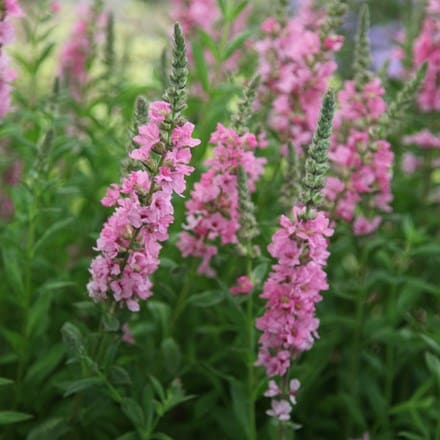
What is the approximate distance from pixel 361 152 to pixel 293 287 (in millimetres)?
943

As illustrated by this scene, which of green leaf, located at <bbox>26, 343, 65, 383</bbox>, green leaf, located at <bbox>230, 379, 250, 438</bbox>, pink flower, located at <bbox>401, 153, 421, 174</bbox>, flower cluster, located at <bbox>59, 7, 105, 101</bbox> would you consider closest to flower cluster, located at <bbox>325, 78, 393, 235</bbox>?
green leaf, located at <bbox>230, 379, 250, 438</bbox>

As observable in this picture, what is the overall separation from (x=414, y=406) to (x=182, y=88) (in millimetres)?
1881

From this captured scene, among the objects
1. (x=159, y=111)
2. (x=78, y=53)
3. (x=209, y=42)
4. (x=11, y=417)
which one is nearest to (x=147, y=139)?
(x=159, y=111)

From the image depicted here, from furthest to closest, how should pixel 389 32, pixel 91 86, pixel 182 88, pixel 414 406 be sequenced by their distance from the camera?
1. pixel 389 32
2. pixel 91 86
3. pixel 414 406
4. pixel 182 88

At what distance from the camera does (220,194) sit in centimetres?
262

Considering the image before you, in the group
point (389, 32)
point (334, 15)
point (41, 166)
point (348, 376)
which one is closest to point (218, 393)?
point (348, 376)

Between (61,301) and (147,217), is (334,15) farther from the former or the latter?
(61,301)

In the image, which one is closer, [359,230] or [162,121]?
[162,121]

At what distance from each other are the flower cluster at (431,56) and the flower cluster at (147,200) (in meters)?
2.31

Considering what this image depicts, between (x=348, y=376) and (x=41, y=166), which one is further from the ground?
(x=41, y=166)

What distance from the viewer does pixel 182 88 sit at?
2.01m

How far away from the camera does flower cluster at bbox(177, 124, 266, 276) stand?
100.0 inches

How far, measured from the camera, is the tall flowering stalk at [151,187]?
2021 millimetres

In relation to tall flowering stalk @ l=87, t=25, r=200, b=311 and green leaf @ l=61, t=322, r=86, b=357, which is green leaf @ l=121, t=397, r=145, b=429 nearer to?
green leaf @ l=61, t=322, r=86, b=357
